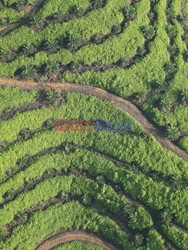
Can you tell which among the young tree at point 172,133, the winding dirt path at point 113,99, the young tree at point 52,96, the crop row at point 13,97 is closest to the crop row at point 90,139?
the winding dirt path at point 113,99

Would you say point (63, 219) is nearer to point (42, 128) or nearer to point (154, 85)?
point (42, 128)

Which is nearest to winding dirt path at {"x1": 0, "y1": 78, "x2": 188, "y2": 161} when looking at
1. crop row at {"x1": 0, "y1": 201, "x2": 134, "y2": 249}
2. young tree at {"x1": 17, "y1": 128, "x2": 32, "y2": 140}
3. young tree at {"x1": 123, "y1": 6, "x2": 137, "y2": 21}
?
young tree at {"x1": 17, "y1": 128, "x2": 32, "y2": 140}

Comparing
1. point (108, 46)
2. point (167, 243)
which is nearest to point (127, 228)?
point (167, 243)

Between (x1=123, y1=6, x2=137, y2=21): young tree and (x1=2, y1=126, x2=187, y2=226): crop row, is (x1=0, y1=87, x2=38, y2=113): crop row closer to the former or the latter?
(x1=2, y1=126, x2=187, y2=226): crop row

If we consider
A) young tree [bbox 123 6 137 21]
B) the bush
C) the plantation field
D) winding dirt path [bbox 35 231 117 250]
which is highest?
young tree [bbox 123 6 137 21]

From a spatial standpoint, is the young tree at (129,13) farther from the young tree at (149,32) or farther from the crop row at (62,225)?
the crop row at (62,225)

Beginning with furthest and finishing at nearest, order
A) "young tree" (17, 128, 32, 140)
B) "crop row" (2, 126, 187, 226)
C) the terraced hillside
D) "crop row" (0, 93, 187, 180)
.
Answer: "young tree" (17, 128, 32, 140) → "crop row" (0, 93, 187, 180) → the terraced hillside → "crop row" (2, 126, 187, 226)
